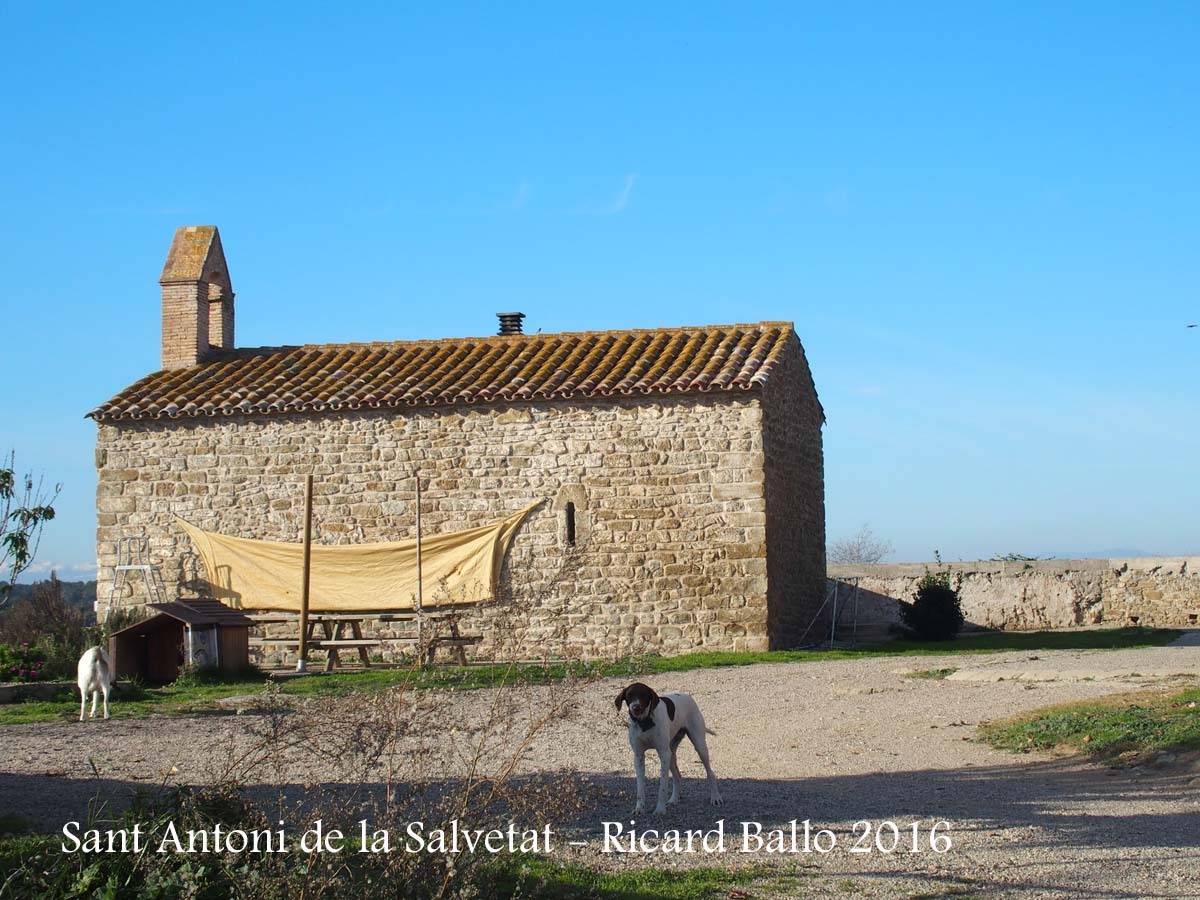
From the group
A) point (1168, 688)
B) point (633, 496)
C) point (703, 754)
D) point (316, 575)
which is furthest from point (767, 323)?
point (703, 754)

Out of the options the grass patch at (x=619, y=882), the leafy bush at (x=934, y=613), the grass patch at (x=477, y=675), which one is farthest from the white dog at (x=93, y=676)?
the leafy bush at (x=934, y=613)

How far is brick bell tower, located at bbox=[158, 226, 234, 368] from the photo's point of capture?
2202cm

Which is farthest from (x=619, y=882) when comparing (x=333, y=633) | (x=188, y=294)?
(x=188, y=294)

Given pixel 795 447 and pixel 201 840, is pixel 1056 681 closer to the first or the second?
pixel 795 447

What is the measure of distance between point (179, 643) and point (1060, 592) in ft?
48.2

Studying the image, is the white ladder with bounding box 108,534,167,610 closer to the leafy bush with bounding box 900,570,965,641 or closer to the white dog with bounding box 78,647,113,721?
the white dog with bounding box 78,647,113,721

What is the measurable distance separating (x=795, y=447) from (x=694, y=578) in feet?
11.8

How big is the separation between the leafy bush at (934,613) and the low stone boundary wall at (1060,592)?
158 centimetres

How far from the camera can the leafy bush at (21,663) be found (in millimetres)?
16469

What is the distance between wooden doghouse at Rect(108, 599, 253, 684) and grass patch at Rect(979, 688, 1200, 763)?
9.45 meters

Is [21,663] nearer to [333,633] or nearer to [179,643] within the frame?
[179,643]

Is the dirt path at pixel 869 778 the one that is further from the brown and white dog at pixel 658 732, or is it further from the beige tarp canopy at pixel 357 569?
the beige tarp canopy at pixel 357 569

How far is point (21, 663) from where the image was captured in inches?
656

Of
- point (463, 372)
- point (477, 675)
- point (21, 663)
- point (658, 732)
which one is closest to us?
point (658, 732)
